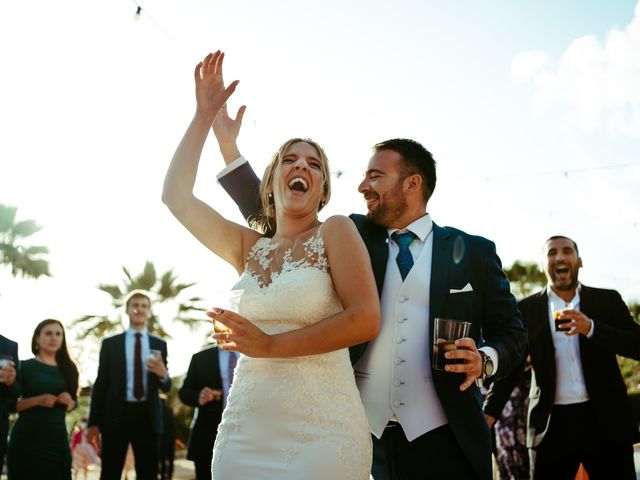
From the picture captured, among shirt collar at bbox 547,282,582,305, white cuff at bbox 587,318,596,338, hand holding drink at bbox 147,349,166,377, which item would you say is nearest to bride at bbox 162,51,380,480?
white cuff at bbox 587,318,596,338

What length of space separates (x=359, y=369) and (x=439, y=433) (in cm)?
43

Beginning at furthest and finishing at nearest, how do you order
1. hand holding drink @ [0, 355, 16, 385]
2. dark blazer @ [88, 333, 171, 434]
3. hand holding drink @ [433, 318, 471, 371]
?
1. dark blazer @ [88, 333, 171, 434]
2. hand holding drink @ [0, 355, 16, 385]
3. hand holding drink @ [433, 318, 471, 371]

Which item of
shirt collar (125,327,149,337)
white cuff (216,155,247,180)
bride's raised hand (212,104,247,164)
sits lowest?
shirt collar (125,327,149,337)

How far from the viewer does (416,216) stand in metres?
3.40

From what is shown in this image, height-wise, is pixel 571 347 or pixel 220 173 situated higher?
pixel 220 173

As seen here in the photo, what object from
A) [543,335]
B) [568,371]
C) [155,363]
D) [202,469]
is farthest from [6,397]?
[568,371]

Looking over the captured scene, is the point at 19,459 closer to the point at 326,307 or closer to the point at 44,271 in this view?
the point at 326,307

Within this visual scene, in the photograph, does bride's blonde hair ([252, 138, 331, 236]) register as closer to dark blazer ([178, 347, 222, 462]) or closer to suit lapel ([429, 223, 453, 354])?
suit lapel ([429, 223, 453, 354])

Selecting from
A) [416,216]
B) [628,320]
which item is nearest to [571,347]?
[628,320]

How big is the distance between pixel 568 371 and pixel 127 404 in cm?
471

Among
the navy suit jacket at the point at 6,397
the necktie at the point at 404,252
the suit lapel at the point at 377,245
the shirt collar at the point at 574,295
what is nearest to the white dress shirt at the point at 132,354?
the navy suit jacket at the point at 6,397

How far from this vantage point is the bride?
8.23 feet

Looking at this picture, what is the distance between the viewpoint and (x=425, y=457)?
2924 millimetres

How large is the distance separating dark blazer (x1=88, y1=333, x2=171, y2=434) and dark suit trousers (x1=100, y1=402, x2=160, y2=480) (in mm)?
52
